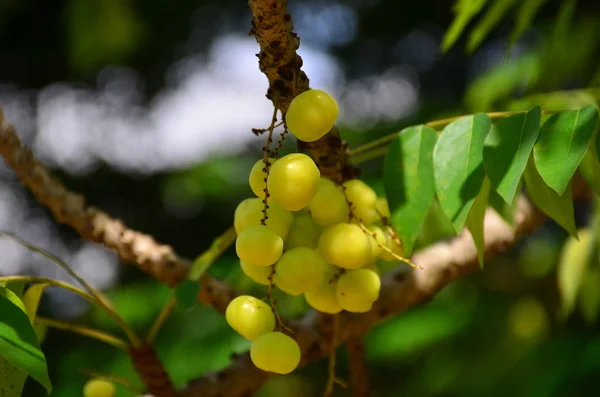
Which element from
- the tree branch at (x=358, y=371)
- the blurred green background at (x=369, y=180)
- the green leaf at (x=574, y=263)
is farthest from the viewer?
the blurred green background at (x=369, y=180)

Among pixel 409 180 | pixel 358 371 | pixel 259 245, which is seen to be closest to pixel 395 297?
pixel 358 371

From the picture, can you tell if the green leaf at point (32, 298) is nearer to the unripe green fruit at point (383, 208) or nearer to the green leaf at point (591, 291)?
the unripe green fruit at point (383, 208)

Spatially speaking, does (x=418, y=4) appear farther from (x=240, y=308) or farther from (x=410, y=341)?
(x=240, y=308)

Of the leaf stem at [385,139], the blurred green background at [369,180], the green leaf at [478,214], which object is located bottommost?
the green leaf at [478,214]

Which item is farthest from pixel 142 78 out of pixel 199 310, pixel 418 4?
pixel 199 310

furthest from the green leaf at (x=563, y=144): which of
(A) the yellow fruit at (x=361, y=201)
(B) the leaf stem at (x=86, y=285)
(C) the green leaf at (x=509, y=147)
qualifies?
(B) the leaf stem at (x=86, y=285)

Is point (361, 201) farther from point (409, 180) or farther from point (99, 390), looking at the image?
point (99, 390)

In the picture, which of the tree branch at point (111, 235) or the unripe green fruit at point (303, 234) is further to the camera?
the tree branch at point (111, 235)
